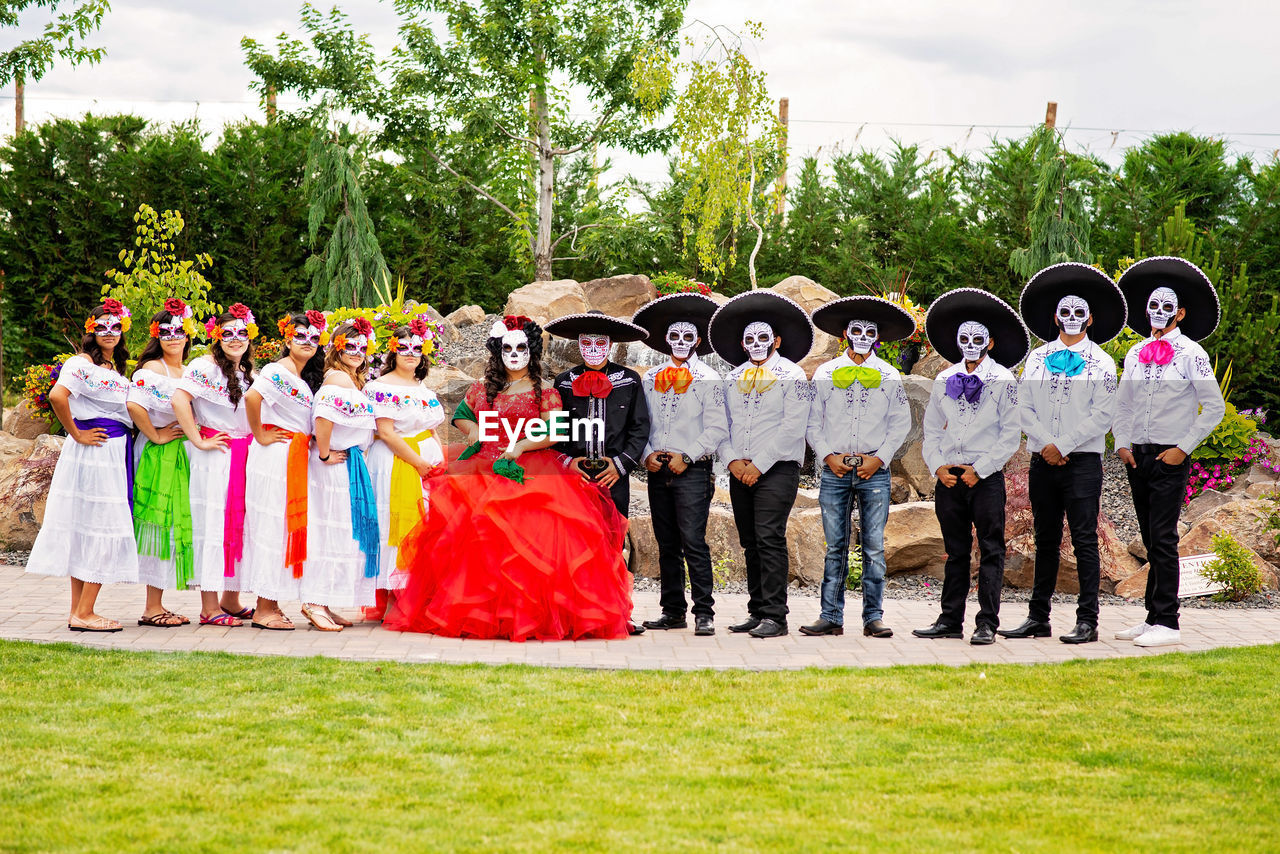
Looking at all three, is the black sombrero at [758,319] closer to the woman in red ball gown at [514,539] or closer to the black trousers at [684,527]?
the black trousers at [684,527]

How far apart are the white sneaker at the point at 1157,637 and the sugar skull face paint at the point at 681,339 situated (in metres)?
3.18

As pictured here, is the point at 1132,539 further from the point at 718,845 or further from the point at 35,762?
the point at 35,762

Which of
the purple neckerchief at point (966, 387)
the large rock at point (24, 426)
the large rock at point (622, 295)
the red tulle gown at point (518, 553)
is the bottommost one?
the red tulle gown at point (518, 553)

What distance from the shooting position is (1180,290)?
23.1 feet

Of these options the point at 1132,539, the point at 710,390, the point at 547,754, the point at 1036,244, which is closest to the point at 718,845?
the point at 547,754

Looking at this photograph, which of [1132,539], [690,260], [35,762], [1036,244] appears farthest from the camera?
[690,260]

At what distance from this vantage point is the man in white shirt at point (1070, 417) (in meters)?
6.93

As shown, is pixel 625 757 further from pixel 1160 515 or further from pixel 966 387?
pixel 1160 515

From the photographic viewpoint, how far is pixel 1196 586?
352 inches

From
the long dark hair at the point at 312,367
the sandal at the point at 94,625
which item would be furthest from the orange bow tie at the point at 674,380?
the sandal at the point at 94,625

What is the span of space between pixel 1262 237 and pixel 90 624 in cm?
1452

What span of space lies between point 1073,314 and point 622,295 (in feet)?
31.9

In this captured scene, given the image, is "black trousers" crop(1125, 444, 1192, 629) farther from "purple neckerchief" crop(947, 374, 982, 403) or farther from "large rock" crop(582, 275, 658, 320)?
"large rock" crop(582, 275, 658, 320)

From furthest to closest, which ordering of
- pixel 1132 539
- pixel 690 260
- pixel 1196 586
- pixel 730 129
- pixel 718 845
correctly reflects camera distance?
pixel 690 260, pixel 730 129, pixel 1132 539, pixel 1196 586, pixel 718 845
